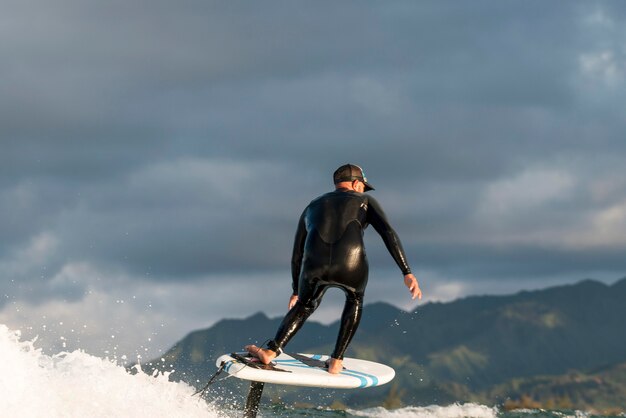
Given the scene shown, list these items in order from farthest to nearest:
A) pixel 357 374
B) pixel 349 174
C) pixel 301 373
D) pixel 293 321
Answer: pixel 349 174
pixel 357 374
pixel 293 321
pixel 301 373

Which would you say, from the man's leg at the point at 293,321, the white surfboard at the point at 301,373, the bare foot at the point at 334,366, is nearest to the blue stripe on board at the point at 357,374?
the white surfboard at the point at 301,373

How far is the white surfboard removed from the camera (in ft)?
31.8

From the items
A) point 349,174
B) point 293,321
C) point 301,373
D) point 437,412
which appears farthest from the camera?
point 437,412

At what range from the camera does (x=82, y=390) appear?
994 cm

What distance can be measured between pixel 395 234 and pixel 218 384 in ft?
9.39

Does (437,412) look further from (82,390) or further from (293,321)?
(82,390)

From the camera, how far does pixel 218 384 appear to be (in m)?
10.2

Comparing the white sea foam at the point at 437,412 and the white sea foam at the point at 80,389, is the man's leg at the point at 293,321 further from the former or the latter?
the white sea foam at the point at 437,412

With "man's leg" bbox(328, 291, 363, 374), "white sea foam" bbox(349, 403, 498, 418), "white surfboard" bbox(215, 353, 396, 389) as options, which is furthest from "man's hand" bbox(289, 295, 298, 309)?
"white sea foam" bbox(349, 403, 498, 418)

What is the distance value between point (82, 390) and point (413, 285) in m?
4.17

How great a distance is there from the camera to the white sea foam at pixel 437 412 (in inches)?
559

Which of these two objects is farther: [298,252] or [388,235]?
[298,252]

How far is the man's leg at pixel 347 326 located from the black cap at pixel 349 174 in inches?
57.1

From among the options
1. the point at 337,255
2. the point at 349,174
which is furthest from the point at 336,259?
the point at 349,174
